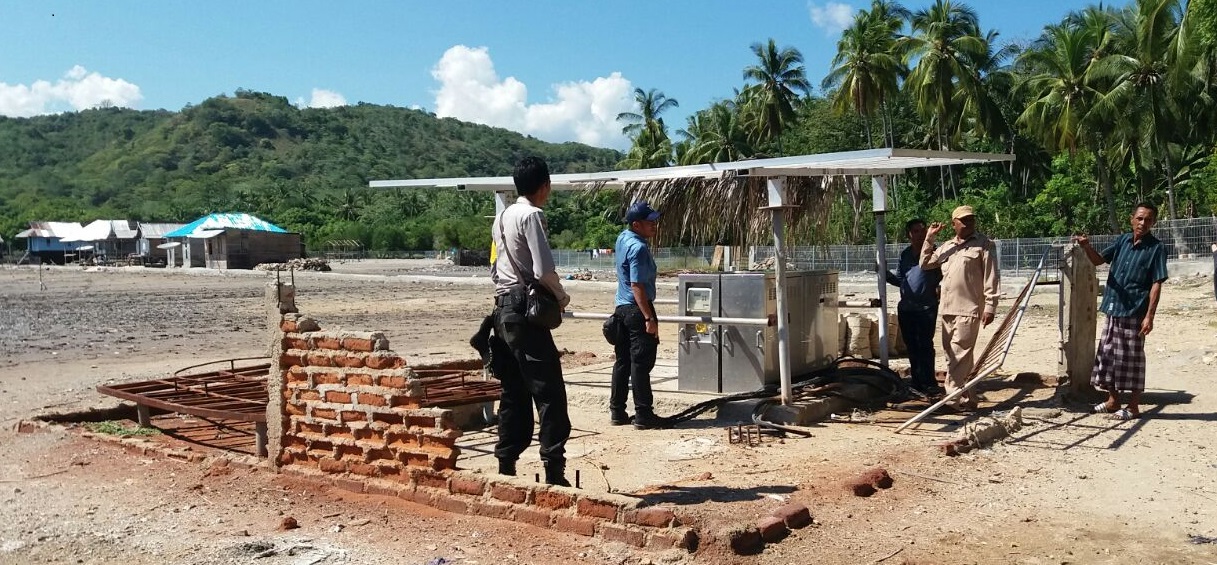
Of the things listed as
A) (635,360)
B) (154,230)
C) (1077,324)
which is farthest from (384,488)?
(154,230)

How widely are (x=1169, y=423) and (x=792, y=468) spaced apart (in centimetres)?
347

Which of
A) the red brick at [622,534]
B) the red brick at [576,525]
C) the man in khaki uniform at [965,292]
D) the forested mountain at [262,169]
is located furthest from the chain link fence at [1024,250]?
the forested mountain at [262,169]

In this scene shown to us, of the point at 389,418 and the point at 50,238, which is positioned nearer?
the point at 389,418

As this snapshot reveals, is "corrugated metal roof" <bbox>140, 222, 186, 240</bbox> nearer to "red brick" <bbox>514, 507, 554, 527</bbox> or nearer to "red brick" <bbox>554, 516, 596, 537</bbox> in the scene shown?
"red brick" <bbox>514, 507, 554, 527</bbox>

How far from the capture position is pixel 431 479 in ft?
17.5

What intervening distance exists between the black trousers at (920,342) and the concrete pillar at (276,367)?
5518 mm

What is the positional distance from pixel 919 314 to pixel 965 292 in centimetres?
87

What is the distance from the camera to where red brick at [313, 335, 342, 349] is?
5.75 meters

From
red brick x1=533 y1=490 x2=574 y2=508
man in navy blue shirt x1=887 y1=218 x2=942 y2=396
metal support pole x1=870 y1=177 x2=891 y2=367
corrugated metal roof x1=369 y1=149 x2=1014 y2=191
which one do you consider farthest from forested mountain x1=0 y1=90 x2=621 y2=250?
red brick x1=533 y1=490 x2=574 y2=508

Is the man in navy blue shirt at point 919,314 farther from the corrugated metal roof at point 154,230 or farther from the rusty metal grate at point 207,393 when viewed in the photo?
the corrugated metal roof at point 154,230

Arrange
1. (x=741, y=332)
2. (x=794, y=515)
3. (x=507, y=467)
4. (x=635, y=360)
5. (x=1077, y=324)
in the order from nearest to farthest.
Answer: (x=794, y=515) → (x=507, y=467) → (x=635, y=360) → (x=741, y=332) → (x=1077, y=324)

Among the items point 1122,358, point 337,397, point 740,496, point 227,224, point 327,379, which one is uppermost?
point 227,224

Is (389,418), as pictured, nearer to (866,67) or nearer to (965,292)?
(965,292)

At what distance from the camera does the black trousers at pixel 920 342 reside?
8703 mm
